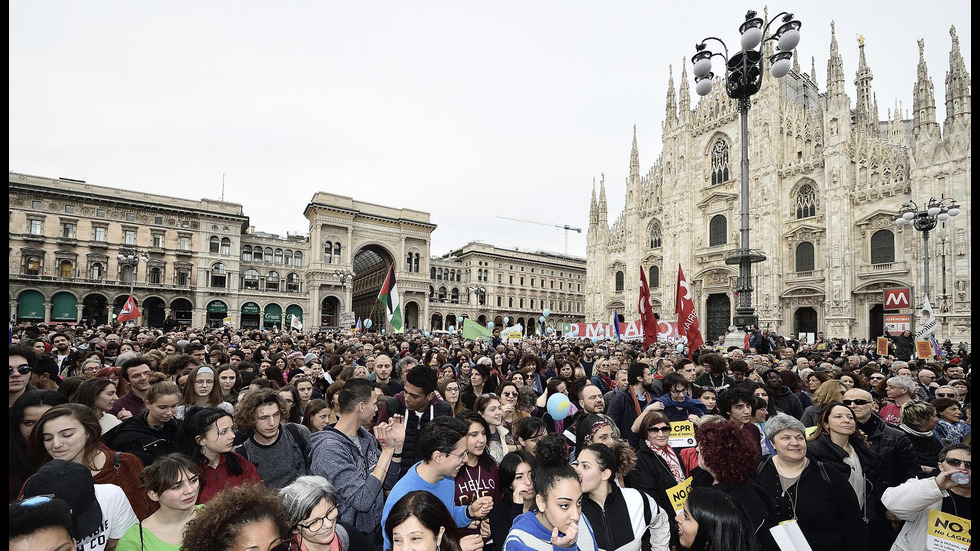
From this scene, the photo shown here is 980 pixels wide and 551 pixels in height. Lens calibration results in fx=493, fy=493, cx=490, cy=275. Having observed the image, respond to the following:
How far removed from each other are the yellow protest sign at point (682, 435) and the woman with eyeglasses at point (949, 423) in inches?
101

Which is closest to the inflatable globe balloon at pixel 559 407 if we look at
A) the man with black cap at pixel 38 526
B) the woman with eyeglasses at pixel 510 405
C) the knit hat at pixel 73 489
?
the woman with eyeglasses at pixel 510 405

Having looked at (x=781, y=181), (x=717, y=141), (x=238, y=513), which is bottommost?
(x=238, y=513)

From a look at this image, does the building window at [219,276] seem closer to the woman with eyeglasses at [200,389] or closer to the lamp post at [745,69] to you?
the lamp post at [745,69]

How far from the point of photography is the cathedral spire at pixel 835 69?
89.8ft

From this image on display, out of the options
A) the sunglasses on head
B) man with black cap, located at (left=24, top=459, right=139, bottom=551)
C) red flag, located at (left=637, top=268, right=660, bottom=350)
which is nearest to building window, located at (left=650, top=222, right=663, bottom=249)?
red flag, located at (left=637, top=268, right=660, bottom=350)

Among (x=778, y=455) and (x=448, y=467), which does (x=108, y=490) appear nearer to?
(x=448, y=467)

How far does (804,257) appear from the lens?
1162 inches

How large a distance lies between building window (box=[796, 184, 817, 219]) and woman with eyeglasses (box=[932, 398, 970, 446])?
2865cm

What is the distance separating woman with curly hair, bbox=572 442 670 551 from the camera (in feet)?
9.75

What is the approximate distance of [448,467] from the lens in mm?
3082

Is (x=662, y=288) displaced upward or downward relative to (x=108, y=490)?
upward

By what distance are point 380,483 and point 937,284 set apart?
96.3ft

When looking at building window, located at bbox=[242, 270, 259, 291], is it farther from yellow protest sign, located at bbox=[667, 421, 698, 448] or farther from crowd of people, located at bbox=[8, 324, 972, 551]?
yellow protest sign, located at bbox=[667, 421, 698, 448]

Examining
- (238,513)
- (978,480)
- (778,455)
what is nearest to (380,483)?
(238,513)
